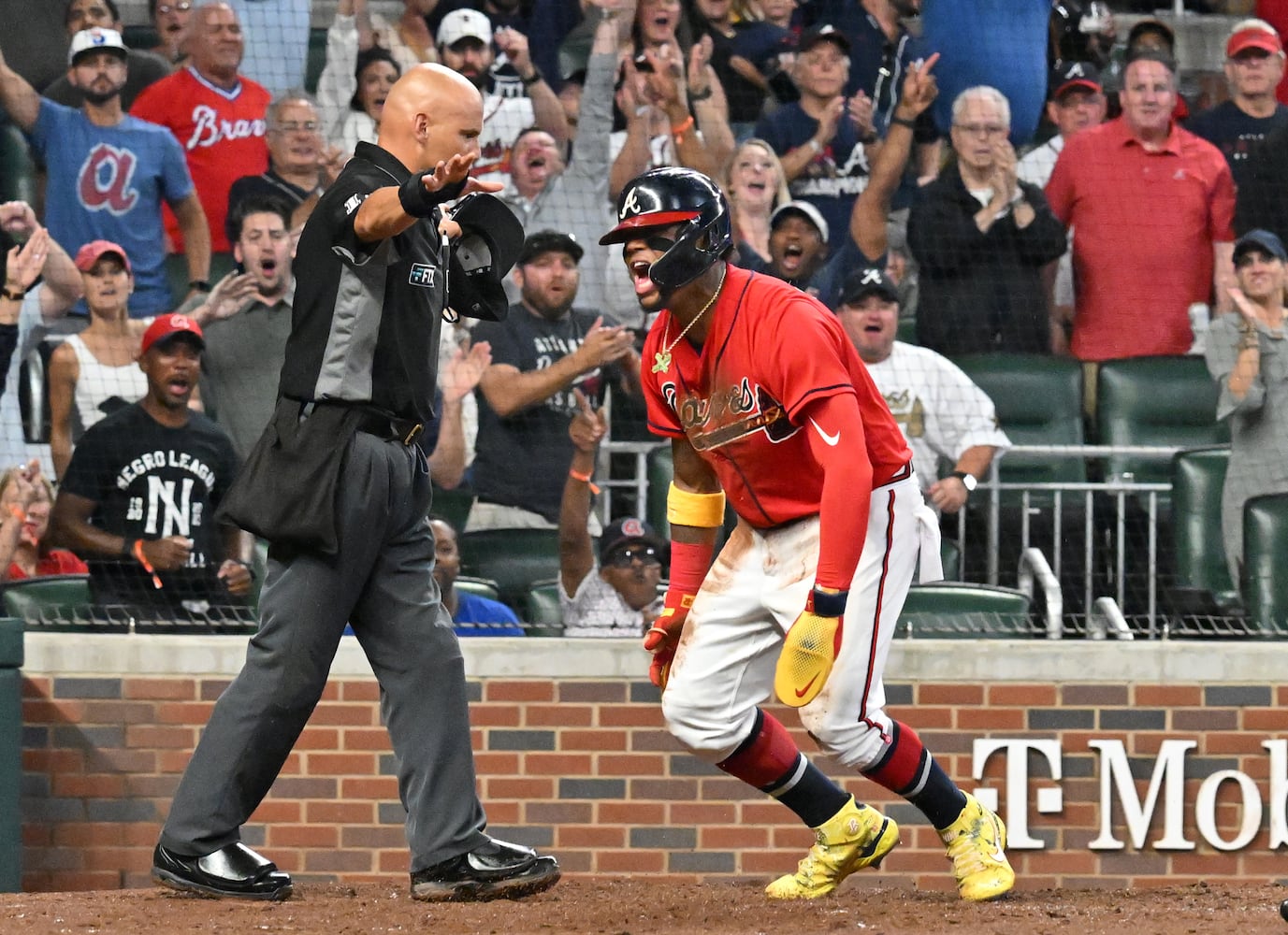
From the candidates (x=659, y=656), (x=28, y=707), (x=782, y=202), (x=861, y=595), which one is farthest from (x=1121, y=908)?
(x=782, y=202)

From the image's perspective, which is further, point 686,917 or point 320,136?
point 320,136

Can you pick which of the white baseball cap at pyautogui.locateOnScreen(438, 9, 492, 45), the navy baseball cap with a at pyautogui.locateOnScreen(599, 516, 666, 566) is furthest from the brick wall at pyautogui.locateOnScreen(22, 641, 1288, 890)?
the white baseball cap at pyautogui.locateOnScreen(438, 9, 492, 45)

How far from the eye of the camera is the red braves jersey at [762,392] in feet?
12.2

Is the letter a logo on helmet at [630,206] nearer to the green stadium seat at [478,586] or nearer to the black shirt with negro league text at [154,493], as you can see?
the green stadium seat at [478,586]

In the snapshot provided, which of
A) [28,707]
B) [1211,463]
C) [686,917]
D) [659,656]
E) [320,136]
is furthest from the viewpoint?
[320,136]

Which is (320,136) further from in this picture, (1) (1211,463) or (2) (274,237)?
(1) (1211,463)

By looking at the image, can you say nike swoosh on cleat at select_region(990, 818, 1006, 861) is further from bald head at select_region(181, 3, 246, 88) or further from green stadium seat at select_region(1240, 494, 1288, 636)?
bald head at select_region(181, 3, 246, 88)

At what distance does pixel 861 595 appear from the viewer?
3.92 metres

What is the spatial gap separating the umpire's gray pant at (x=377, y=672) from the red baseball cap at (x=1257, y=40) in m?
5.29

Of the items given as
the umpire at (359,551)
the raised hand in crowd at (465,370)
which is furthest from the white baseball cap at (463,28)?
the umpire at (359,551)

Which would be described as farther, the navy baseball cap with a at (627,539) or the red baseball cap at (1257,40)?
the red baseball cap at (1257,40)

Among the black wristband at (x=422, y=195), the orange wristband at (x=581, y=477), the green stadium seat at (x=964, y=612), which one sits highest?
the black wristband at (x=422, y=195)

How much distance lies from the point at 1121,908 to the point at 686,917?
97 cm

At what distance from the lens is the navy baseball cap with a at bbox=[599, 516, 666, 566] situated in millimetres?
6000
